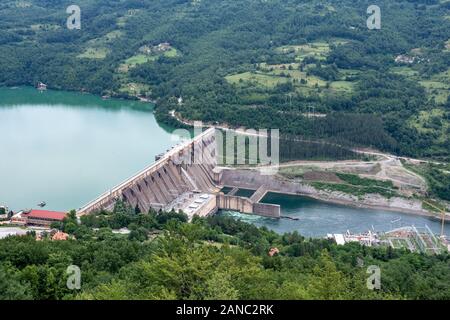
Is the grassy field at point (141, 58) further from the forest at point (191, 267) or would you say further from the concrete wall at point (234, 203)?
the forest at point (191, 267)

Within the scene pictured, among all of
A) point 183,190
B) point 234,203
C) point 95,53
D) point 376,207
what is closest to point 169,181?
point 183,190

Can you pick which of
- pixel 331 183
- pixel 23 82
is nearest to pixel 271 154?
pixel 331 183

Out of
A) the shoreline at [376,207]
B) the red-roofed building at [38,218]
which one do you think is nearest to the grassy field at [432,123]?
the shoreline at [376,207]

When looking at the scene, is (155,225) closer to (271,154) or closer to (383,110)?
(271,154)

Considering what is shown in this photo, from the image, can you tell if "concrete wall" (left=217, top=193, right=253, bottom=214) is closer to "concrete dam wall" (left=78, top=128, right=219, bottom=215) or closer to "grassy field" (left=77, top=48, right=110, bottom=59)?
"concrete dam wall" (left=78, top=128, right=219, bottom=215)

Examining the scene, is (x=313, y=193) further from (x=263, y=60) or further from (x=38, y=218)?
A: (x=263, y=60)
